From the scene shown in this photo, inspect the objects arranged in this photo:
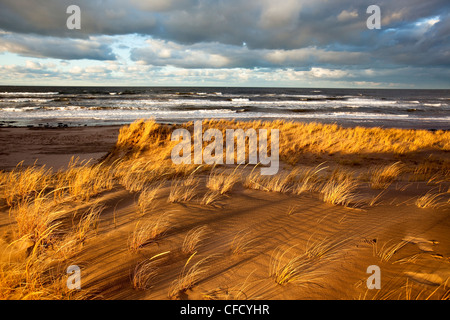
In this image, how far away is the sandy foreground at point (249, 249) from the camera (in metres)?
2.46

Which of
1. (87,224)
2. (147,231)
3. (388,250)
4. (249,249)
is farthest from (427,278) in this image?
(87,224)

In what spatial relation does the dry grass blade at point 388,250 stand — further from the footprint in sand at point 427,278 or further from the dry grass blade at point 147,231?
the dry grass blade at point 147,231

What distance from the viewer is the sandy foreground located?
2455 mm

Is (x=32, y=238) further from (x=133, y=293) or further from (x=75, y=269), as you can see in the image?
(x=133, y=293)

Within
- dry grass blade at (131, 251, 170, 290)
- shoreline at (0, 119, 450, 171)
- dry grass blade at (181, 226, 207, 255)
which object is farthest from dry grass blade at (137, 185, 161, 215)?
shoreline at (0, 119, 450, 171)

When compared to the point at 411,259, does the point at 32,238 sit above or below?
above

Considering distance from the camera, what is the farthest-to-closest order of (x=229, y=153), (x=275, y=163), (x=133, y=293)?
1. (x=229, y=153)
2. (x=275, y=163)
3. (x=133, y=293)

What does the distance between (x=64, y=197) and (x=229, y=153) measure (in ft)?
25.5

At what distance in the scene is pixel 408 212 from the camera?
A: 4445mm

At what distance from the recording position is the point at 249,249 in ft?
10.4

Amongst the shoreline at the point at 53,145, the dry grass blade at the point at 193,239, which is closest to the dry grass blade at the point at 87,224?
the dry grass blade at the point at 193,239

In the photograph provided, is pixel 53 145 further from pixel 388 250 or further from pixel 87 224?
pixel 388 250

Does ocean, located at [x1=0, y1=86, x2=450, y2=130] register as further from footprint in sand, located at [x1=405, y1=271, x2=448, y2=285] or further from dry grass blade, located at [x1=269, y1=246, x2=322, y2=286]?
footprint in sand, located at [x1=405, y1=271, x2=448, y2=285]
